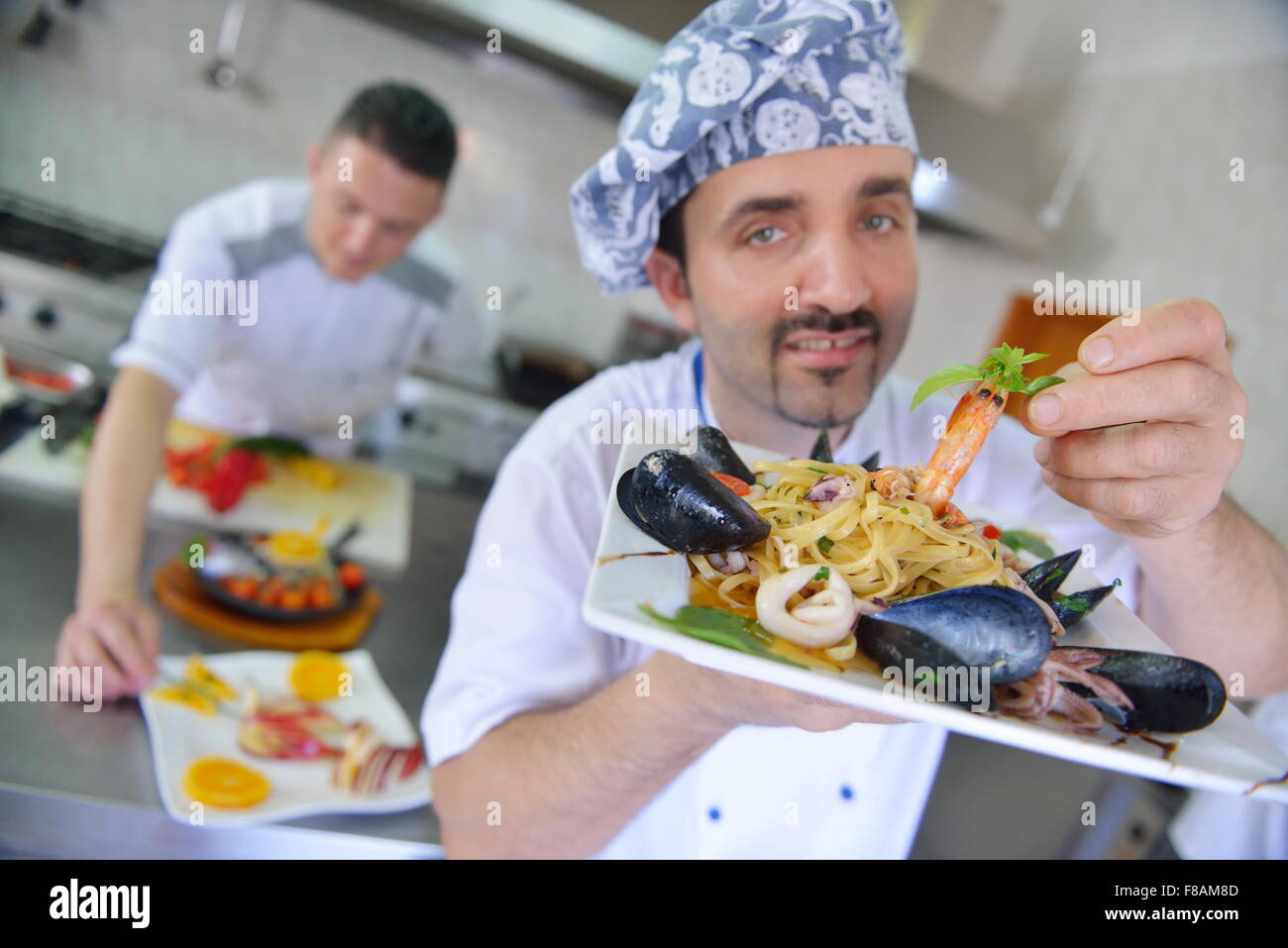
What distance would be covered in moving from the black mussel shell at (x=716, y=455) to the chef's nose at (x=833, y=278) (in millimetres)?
286

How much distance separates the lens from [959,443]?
0.92 meters

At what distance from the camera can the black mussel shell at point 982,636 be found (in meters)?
0.65

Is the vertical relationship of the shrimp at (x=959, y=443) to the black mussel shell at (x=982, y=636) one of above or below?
above

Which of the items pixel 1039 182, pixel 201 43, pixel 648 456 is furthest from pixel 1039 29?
pixel 201 43

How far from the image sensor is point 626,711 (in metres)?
1.01

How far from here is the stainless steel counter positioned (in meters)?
1.30

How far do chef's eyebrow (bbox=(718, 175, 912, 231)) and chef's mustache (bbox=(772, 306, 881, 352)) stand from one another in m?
0.17

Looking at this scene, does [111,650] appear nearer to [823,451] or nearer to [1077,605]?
[823,451]

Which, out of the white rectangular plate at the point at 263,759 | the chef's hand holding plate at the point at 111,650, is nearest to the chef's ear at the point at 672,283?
the white rectangular plate at the point at 263,759

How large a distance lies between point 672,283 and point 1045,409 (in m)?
0.70

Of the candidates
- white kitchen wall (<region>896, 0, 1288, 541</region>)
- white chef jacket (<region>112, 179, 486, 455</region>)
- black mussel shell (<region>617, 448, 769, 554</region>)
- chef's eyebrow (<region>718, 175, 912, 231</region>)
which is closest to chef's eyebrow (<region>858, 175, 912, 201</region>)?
chef's eyebrow (<region>718, 175, 912, 231</region>)

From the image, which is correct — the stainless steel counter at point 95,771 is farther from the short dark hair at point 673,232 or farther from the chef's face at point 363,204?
the chef's face at point 363,204

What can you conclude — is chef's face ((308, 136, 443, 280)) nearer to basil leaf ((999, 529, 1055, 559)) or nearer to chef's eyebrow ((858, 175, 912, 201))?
chef's eyebrow ((858, 175, 912, 201))

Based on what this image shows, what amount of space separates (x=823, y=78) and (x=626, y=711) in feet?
3.09
